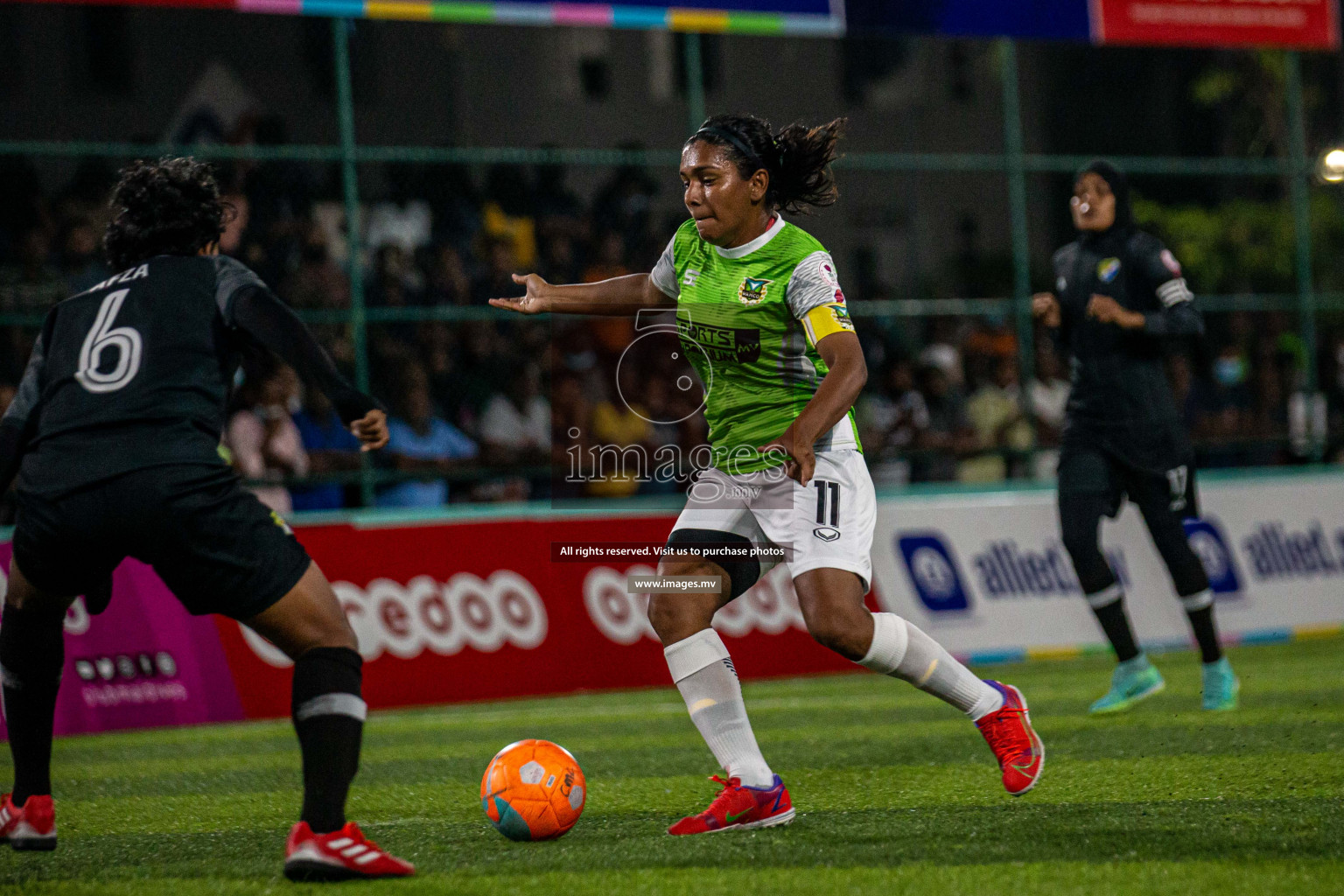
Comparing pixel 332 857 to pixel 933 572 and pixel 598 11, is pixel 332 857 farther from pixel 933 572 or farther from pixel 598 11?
pixel 598 11

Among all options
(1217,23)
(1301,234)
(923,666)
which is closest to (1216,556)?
(1301,234)

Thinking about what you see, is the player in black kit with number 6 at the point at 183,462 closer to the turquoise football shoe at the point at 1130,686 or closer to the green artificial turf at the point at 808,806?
the green artificial turf at the point at 808,806

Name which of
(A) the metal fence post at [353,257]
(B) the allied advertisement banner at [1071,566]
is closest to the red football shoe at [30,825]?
(A) the metal fence post at [353,257]

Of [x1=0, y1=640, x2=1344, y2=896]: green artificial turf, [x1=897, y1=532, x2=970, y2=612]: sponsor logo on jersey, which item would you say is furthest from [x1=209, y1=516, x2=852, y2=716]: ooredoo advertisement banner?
[x1=897, y1=532, x2=970, y2=612]: sponsor logo on jersey

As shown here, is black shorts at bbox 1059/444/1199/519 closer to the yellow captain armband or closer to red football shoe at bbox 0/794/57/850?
the yellow captain armband

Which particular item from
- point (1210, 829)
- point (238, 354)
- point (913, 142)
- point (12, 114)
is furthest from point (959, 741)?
point (913, 142)

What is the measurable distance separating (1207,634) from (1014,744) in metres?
3.32

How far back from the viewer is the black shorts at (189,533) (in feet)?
14.0

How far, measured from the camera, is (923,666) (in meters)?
5.23

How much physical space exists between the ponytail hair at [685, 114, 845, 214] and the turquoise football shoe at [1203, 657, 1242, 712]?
151 inches

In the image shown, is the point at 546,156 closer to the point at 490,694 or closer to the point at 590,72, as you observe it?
the point at 490,694

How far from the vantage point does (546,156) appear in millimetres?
12094

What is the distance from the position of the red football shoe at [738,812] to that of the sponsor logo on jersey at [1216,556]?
328 inches

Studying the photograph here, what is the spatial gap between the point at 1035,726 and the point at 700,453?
15.4 feet
